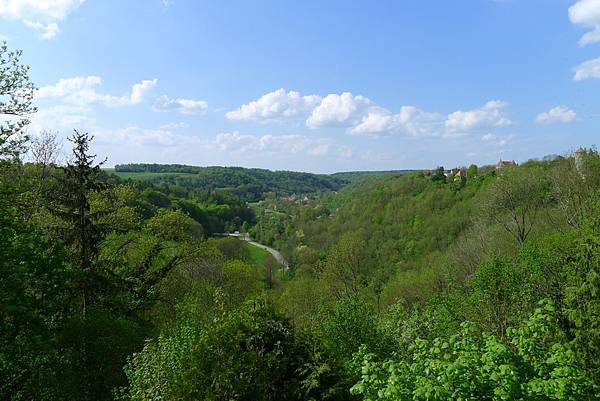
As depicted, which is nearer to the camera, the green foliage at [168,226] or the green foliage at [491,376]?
the green foliage at [491,376]

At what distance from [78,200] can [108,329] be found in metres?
5.38

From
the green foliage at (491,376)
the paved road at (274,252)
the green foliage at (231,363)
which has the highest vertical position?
the green foliage at (491,376)

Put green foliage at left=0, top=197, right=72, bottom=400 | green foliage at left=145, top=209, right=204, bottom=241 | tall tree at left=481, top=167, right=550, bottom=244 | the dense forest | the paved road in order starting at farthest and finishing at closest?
the paved road < tall tree at left=481, top=167, right=550, bottom=244 < green foliage at left=145, top=209, right=204, bottom=241 < green foliage at left=0, top=197, right=72, bottom=400 < the dense forest

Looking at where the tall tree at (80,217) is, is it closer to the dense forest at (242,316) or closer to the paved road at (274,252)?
the dense forest at (242,316)

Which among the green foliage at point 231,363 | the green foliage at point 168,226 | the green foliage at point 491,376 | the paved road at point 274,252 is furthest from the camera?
the paved road at point 274,252

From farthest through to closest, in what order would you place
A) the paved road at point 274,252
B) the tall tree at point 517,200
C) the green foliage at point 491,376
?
the paved road at point 274,252
the tall tree at point 517,200
the green foliage at point 491,376

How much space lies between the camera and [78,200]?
1758cm

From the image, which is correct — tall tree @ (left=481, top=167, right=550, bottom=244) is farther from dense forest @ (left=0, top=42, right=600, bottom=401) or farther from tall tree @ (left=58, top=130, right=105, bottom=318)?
tall tree @ (left=58, top=130, right=105, bottom=318)

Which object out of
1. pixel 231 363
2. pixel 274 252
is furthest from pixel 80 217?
pixel 274 252

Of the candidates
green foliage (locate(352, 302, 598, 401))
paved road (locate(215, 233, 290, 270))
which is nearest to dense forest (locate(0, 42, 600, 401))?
green foliage (locate(352, 302, 598, 401))

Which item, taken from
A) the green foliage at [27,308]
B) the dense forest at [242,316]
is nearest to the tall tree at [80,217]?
the dense forest at [242,316]

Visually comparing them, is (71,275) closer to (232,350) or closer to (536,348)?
(232,350)

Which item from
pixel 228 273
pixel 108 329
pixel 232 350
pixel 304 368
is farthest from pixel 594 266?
pixel 228 273

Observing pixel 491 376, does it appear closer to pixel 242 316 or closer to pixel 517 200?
pixel 242 316
